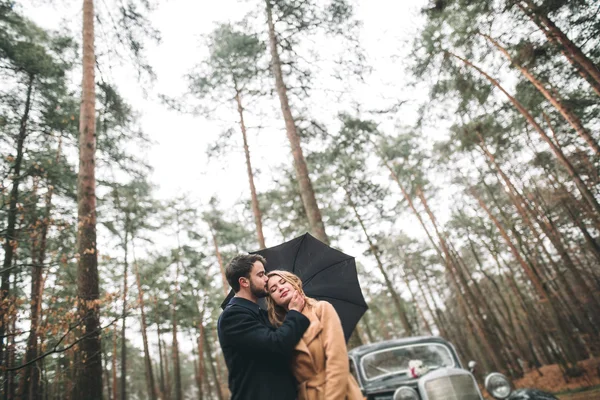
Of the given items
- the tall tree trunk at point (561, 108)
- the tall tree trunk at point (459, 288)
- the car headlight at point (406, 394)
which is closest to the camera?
the car headlight at point (406, 394)

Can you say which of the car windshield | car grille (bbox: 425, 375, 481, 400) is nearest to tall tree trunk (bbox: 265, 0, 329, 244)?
the car windshield

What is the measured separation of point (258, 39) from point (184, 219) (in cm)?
1397

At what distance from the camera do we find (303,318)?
5.74ft

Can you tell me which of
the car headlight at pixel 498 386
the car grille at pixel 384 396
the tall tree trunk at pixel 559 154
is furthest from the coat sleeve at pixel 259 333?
the tall tree trunk at pixel 559 154

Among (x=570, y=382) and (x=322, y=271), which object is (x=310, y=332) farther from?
(x=570, y=382)

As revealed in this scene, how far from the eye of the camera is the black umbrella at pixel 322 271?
2834 millimetres

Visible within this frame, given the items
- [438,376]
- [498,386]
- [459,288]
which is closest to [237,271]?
[438,376]

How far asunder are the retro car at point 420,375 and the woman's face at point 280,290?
3.35 meters

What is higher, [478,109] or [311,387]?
[478,109]

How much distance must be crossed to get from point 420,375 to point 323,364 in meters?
3.95

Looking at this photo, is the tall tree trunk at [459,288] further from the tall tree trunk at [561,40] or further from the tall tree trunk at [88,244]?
the tall tree trunk at [88,244]

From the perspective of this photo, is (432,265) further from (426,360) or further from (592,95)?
(426,360)

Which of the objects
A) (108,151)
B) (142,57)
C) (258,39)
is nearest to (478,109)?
(258,39)

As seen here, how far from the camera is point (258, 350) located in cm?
167
